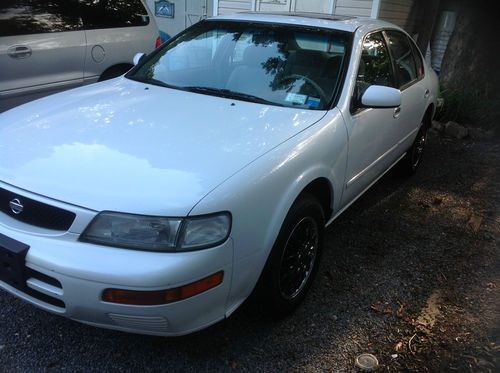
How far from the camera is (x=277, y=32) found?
349cm

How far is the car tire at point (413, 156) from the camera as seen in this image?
16.6 feet

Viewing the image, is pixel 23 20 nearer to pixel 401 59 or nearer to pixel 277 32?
pixel 277 32

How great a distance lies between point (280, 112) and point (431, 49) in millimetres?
7902

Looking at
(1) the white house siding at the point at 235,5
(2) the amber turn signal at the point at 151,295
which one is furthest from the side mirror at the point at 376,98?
(1) the white house siding at the point at 235,5

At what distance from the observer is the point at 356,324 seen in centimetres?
281

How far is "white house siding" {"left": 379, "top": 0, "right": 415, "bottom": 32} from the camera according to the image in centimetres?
768

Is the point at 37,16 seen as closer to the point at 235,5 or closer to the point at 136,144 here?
the point at 136,144

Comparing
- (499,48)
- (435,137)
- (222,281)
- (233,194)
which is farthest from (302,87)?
(499,48)

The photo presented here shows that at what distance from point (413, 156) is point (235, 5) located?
16.2 ft

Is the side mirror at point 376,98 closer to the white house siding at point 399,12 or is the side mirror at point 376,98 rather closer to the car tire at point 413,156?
the car tire at point 413,156

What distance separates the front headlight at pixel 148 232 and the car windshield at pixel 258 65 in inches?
50.8

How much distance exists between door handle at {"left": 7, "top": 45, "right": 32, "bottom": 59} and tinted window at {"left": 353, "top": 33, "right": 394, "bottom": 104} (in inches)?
127

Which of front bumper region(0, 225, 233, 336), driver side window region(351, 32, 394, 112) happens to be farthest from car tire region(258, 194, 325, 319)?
driver side window region(351, 32, 394, 112)

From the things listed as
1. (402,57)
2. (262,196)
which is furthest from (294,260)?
(402,57)
